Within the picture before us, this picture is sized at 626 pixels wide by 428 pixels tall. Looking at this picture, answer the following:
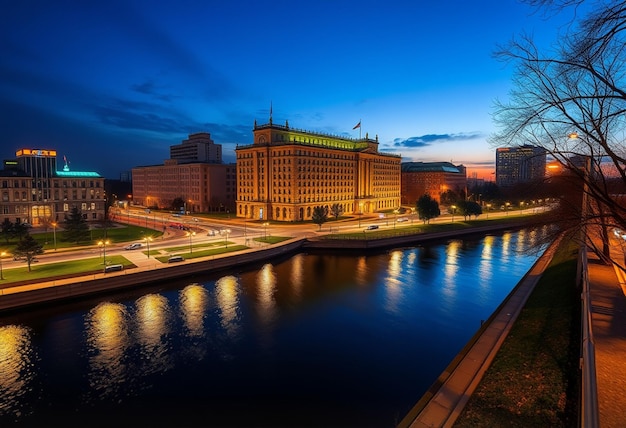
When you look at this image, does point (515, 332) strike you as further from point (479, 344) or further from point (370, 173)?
point (370, 173)

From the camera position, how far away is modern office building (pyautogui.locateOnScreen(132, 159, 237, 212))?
13838 cm

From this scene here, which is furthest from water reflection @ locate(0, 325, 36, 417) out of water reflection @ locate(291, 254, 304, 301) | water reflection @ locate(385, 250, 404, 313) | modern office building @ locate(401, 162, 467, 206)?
modern office building @ locate(401, 162, 467, 206)

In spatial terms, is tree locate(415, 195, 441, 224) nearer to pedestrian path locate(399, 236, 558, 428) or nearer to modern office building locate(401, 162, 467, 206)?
pedestrian path locate(399, 236, 558, 428)

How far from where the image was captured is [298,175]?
10481 cm

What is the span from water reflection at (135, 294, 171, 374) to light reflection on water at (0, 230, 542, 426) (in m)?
0.11

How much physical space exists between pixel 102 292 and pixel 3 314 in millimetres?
8993

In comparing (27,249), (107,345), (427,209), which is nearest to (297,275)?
(107,345)

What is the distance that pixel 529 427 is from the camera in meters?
14.1

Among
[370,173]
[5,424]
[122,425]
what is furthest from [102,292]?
[370,173]

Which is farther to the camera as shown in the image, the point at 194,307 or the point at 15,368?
the point at 194,307

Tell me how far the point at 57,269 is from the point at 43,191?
198 feet

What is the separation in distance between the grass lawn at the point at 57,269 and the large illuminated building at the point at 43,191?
150 ft

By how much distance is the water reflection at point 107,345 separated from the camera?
2483 cm

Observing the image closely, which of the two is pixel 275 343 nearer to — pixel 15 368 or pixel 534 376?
pixel 534 376
